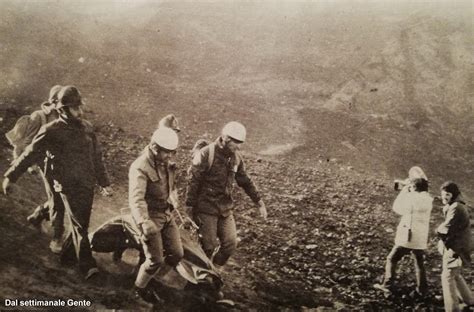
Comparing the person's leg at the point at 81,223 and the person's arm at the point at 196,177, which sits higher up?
the person's arm at the point at 196,177

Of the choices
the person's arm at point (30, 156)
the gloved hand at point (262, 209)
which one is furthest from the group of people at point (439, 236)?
the person's arm at point (30, 156)

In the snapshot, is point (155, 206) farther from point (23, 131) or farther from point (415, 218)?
point (415, 218)

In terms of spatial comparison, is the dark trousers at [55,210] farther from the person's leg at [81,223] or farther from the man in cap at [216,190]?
the man in cap at [216,190]

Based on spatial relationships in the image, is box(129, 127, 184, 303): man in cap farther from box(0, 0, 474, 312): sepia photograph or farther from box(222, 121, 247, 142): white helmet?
box(222, 121, 247, 142): white helmet

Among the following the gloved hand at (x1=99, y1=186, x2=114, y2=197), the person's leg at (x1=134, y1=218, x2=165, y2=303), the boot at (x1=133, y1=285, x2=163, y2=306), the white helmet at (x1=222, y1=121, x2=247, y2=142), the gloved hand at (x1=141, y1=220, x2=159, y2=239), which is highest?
the white helmet at (x1=222, y1=121, x2=247, y2=142)

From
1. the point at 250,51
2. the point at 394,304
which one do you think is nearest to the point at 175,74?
the point at 250,51

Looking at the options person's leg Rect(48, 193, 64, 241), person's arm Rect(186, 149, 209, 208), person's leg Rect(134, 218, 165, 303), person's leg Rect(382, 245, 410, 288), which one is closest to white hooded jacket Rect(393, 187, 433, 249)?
person's leg Rect(382, 245, 410, 288)

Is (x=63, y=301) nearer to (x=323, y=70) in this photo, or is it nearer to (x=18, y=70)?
(x=18, y=70)

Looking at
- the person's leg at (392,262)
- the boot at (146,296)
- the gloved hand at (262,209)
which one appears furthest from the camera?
the person's leg at (392,262)
